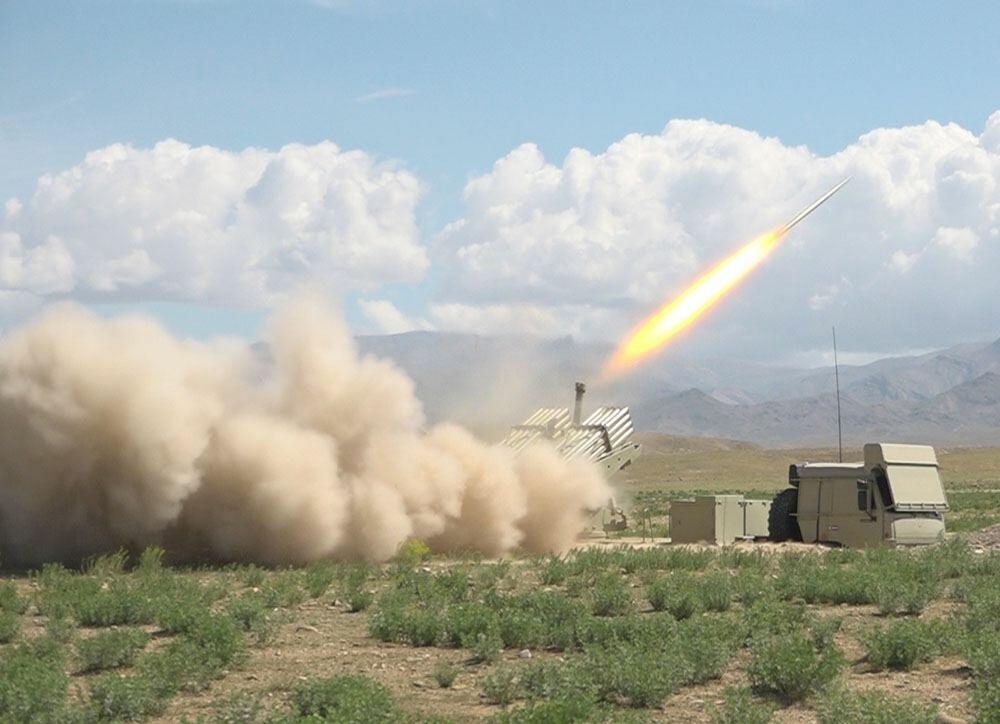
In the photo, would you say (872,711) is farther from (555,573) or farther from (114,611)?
(555,573)

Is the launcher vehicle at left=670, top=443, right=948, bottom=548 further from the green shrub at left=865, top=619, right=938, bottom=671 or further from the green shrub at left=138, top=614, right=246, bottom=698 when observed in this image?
the green shrub at left=138, top=614, right=246, bottom=698

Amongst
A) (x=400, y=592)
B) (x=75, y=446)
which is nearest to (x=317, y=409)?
(x=75, y=446)

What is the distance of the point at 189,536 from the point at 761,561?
8905 mm

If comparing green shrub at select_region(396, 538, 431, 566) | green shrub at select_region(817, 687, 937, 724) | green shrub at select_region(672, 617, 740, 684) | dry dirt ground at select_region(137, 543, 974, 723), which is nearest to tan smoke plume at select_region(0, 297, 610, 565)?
green shrub at select_region(396, 538, 431, 566)

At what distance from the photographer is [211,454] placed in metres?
22.5

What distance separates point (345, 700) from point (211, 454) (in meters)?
12.8

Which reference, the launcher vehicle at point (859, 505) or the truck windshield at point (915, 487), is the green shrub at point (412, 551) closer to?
the launcher vehicle at point (859, 505)

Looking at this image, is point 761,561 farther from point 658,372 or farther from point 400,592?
point 658,372

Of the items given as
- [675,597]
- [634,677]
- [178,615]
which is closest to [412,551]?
[675,597]

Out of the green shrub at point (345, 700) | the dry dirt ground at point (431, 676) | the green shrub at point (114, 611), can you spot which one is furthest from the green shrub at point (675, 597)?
the green shrub at point (114, 611)

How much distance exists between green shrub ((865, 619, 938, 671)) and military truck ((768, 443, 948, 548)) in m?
12.9

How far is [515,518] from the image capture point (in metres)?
25.8

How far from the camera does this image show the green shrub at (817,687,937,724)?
946 centimetres

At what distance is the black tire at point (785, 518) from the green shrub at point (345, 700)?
1692cm
